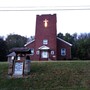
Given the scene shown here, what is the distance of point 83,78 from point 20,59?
7.18 metres

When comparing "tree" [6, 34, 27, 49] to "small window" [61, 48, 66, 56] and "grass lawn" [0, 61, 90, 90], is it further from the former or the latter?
"grass lawn" [0, 61, 90, 90]

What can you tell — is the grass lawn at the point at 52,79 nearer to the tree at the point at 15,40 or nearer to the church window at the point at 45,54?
the church window at the point at 45,54

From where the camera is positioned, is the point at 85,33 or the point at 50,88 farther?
the point at 85,33

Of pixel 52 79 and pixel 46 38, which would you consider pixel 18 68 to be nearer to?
pixel 52 79

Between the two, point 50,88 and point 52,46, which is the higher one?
point 52,46

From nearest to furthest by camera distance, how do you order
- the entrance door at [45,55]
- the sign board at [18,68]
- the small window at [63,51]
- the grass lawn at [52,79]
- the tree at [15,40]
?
1. the grass lawn at [52,79]
2. the sign board at [18,68]
3. the entrance door at [45,55]
4. the small window at [63,51]
5. the tree at [15,40]

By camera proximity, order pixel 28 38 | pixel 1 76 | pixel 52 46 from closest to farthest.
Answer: pixel 1 76
pixel 52 46
pixel 28 38

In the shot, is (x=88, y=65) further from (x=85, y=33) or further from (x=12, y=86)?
(x=85, y=33)

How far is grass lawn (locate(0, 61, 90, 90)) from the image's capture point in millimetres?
22219

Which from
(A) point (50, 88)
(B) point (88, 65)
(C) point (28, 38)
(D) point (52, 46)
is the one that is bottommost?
(A) point (50, 88)

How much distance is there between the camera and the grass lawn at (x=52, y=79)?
22219 millimetres

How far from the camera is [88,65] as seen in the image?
29.8 metres

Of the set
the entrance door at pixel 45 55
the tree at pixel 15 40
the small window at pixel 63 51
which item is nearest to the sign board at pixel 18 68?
the entrance door at pixel 45 55

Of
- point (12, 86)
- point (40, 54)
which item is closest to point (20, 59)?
point (12, 86)
